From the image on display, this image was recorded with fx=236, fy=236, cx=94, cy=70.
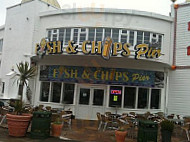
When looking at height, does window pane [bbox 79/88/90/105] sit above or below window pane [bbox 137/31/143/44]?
below

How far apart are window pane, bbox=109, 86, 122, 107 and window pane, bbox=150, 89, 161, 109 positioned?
2.11 m

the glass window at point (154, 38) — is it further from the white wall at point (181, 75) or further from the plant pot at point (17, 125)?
the plant pot at point (17, 125)

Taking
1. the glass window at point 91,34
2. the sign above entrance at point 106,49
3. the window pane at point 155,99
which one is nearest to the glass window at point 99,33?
the glass window at point 91,34

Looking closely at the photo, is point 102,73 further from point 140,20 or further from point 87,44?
point 140,20

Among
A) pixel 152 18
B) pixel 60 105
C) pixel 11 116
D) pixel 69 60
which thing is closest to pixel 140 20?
pixel 152 18

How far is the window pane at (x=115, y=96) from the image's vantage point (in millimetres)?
14648

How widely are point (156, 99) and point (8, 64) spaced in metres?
10.8

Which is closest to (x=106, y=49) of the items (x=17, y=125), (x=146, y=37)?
(x=146, y=37)

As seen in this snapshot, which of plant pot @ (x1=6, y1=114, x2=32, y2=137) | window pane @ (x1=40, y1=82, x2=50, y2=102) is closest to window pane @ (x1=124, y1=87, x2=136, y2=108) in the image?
window pane @ (x1=40, y1=82, x2=50, y2=102)

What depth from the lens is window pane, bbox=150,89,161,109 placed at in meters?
15.0

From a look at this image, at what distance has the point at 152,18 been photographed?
14.6m

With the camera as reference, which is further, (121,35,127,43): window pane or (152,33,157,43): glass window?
(152,33,157,43): glass window

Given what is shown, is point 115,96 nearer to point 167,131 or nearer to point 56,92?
point 56,92

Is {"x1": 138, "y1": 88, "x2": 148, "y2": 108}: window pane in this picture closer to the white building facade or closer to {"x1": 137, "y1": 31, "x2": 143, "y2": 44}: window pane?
the white building facade
